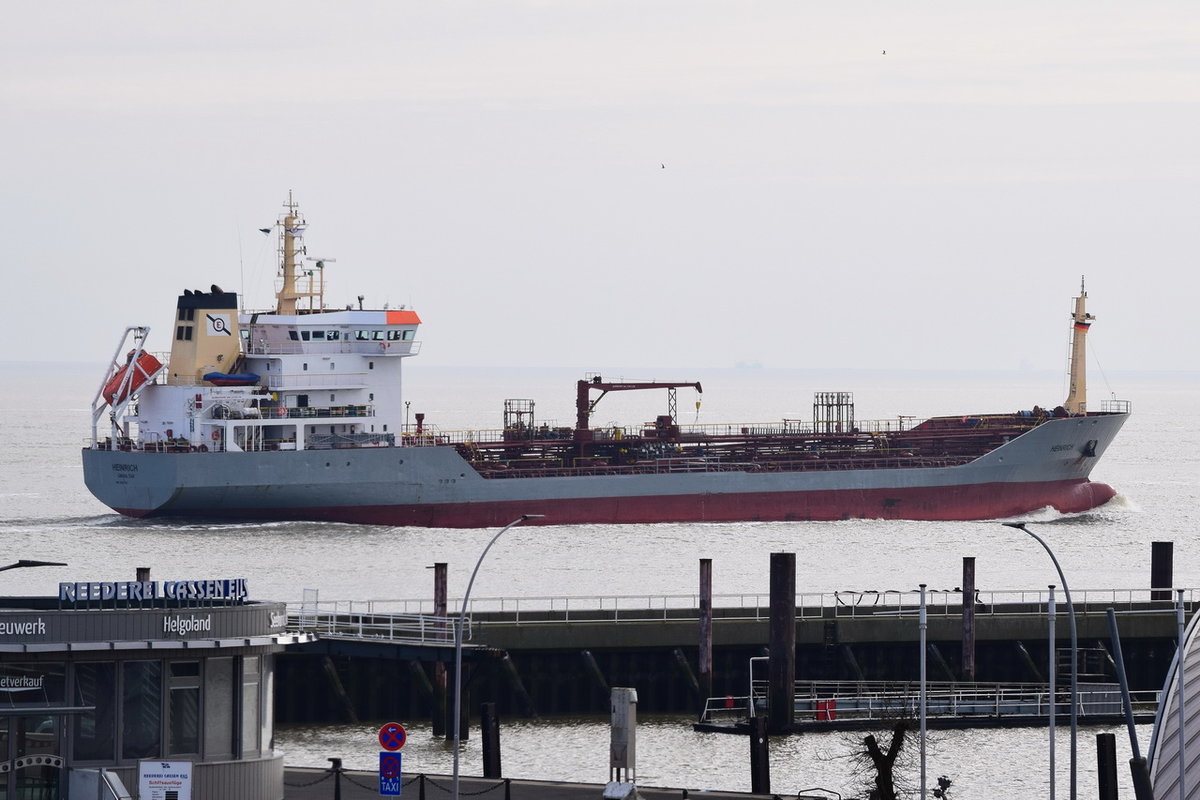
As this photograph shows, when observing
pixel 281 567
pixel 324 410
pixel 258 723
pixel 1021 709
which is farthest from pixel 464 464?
pixel 258 723

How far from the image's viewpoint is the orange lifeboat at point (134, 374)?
68312 mm

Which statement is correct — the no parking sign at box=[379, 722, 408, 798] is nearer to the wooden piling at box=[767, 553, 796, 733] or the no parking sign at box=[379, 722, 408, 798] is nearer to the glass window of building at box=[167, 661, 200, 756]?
the glass window of building at box=[167, 661, 200, 756]

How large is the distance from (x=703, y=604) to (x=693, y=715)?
2.48 metres

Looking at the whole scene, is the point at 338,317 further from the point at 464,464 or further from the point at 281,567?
the point at 281,567

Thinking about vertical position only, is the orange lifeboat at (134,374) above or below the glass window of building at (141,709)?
above

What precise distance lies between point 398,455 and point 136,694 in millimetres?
44126

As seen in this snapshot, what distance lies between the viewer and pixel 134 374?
68.8 meters

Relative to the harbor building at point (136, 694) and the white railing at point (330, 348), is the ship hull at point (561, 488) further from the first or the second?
the harbor building at point (136, 694)

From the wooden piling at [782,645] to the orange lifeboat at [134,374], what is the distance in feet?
124

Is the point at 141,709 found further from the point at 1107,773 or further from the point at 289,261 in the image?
the point at 289,261

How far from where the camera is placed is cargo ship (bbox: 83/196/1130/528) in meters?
66.5

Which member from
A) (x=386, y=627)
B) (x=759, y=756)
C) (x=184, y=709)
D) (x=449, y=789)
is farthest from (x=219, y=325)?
(x=184, y=709)

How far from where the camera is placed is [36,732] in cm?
2275

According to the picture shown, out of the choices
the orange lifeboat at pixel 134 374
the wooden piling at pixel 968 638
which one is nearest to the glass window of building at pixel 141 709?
the wooden piling at pixel 968 638
